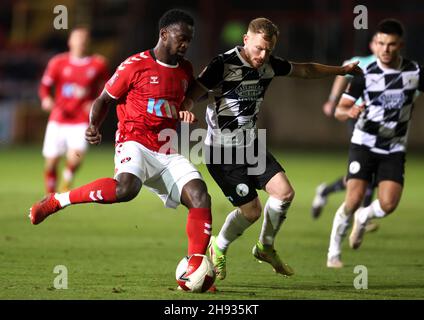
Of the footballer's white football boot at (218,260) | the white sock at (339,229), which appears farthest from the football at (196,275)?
the white sock at (339,229)

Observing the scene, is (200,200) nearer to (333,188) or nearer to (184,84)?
(184,84)

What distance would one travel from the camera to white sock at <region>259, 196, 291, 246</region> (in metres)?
7.86

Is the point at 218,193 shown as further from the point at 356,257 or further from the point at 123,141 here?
the point at 123,141

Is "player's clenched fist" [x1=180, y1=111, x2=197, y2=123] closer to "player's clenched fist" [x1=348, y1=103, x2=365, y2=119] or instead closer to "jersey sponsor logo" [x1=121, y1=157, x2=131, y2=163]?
"jersey sponsor logo" [x1=121, y1=157, x2=131, y2=163]

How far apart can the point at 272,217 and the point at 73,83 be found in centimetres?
679

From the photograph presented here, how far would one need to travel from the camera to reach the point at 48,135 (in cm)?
1391

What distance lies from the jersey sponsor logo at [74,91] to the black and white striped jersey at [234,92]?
251 inches

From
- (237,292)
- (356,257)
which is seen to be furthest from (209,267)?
(356,257)

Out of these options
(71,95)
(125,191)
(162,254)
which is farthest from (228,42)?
(125,191)

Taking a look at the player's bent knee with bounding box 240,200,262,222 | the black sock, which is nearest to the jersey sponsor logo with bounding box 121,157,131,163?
the player's bent knee with bounding box 240,200,262,222

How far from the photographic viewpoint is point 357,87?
8805 millimetres

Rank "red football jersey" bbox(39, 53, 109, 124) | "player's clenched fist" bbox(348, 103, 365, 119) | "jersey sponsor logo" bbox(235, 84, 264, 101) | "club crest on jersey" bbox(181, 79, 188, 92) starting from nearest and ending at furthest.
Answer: "club crest on jersey" bbox(181, 79, 188, 92) < "jersey sponsor logo" bbox(235, 84, 264, 101) < "player's clenched fist" bbox(348, 103, 365, 119) < "red football jersey" bbox(39, 53, 109, 124)

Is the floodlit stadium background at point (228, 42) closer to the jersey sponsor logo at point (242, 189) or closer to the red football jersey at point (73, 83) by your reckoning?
the red football jersey at point (73, 83)

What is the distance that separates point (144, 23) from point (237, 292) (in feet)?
72.6
